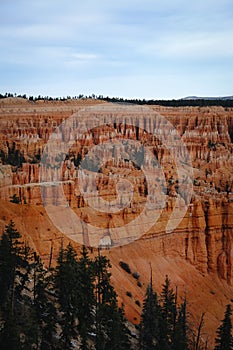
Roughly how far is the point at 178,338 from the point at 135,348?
7.95 feet

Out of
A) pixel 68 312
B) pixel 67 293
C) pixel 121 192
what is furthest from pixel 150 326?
pixel 121 192

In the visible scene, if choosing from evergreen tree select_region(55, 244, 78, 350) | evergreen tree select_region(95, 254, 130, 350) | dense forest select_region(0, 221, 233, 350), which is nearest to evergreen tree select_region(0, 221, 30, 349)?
dense forest select_region(0, 221, 233, 350)

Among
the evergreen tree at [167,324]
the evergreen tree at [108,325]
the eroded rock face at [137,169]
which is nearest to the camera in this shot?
the evergreen tree at [108,325]

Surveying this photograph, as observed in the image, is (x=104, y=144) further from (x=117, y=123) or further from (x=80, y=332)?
(x=80, y=332)

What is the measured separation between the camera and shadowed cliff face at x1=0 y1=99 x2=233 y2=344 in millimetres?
38656

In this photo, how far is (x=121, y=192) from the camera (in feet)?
141

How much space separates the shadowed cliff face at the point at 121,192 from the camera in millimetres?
38656

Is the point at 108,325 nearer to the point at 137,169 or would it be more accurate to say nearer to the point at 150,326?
the point at 150,326

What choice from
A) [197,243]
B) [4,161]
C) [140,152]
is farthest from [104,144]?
[197,243]

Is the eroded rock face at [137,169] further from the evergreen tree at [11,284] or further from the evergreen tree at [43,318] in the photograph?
the evergreen tree at [43,318]

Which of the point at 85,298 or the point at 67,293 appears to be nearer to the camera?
the point at 67,293

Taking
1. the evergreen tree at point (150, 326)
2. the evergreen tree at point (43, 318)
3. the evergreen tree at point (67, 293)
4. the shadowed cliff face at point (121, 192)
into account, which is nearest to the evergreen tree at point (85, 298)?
the evergreen tree at point (67, 293)

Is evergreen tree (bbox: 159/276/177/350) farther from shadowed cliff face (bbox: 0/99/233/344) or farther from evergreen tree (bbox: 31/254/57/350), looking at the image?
evergreen tree (bbox: 31/254/57/350)

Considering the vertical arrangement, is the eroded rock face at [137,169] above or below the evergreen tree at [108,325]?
above
